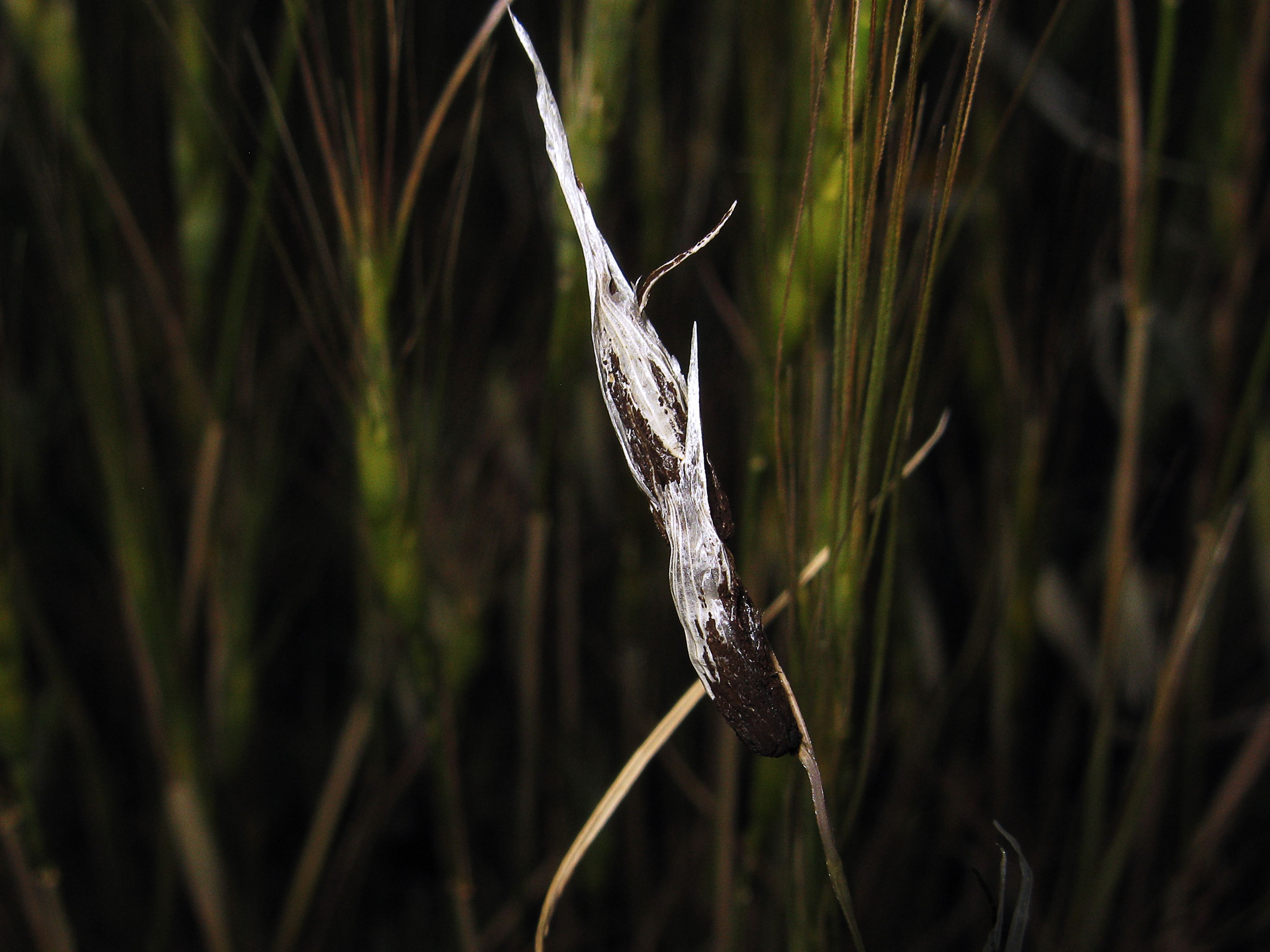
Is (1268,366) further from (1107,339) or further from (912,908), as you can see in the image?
(912,908)

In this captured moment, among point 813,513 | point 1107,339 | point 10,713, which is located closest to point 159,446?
point 10,713

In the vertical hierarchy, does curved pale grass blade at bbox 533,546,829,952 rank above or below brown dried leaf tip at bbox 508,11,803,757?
below

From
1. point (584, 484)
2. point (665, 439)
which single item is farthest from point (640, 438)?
point (584, 484)

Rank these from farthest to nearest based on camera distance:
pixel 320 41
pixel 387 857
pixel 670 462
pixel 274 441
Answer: pixel 387 857, pixel 274 441, pixel 320 41, pixel 670 462

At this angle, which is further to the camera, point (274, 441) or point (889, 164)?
point (274, 441)

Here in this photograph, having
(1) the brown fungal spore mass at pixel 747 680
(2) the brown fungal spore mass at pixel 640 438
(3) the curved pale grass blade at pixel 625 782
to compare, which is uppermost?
(2) the brown fungal spore mass at pixel 640 438
